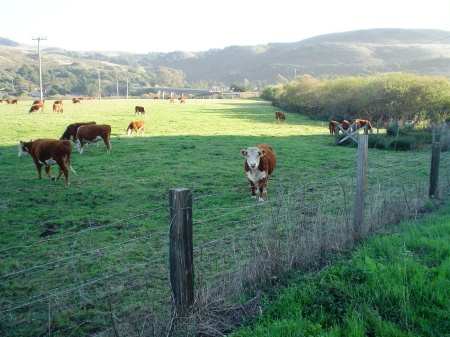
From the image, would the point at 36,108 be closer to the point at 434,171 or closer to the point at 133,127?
the point at 133,127

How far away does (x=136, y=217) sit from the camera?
857cm

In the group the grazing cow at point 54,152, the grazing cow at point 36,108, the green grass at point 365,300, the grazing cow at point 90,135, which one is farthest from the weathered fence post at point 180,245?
the grazing cow at point 36,108

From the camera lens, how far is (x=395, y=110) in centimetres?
2944

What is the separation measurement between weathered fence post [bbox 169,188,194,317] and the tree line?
2610cm

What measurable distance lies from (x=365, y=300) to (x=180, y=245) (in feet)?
6.14

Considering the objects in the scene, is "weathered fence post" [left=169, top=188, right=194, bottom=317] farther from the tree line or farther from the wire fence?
the tree line

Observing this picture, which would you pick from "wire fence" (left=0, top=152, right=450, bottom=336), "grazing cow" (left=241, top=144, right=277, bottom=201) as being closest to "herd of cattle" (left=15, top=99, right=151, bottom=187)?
"wire fence" (left=0, top=152, right=450, bottom=336)

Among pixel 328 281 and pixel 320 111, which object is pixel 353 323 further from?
pixel 320 111

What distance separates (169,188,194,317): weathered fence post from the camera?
3564 mm

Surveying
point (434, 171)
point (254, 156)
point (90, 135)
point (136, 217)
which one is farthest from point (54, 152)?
point (434, 171)

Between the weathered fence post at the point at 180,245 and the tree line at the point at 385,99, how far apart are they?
26.1 m

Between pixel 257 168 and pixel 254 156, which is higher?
pixel 254 156

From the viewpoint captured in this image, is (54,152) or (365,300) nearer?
(365,300)

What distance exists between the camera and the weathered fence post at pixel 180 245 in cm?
356
